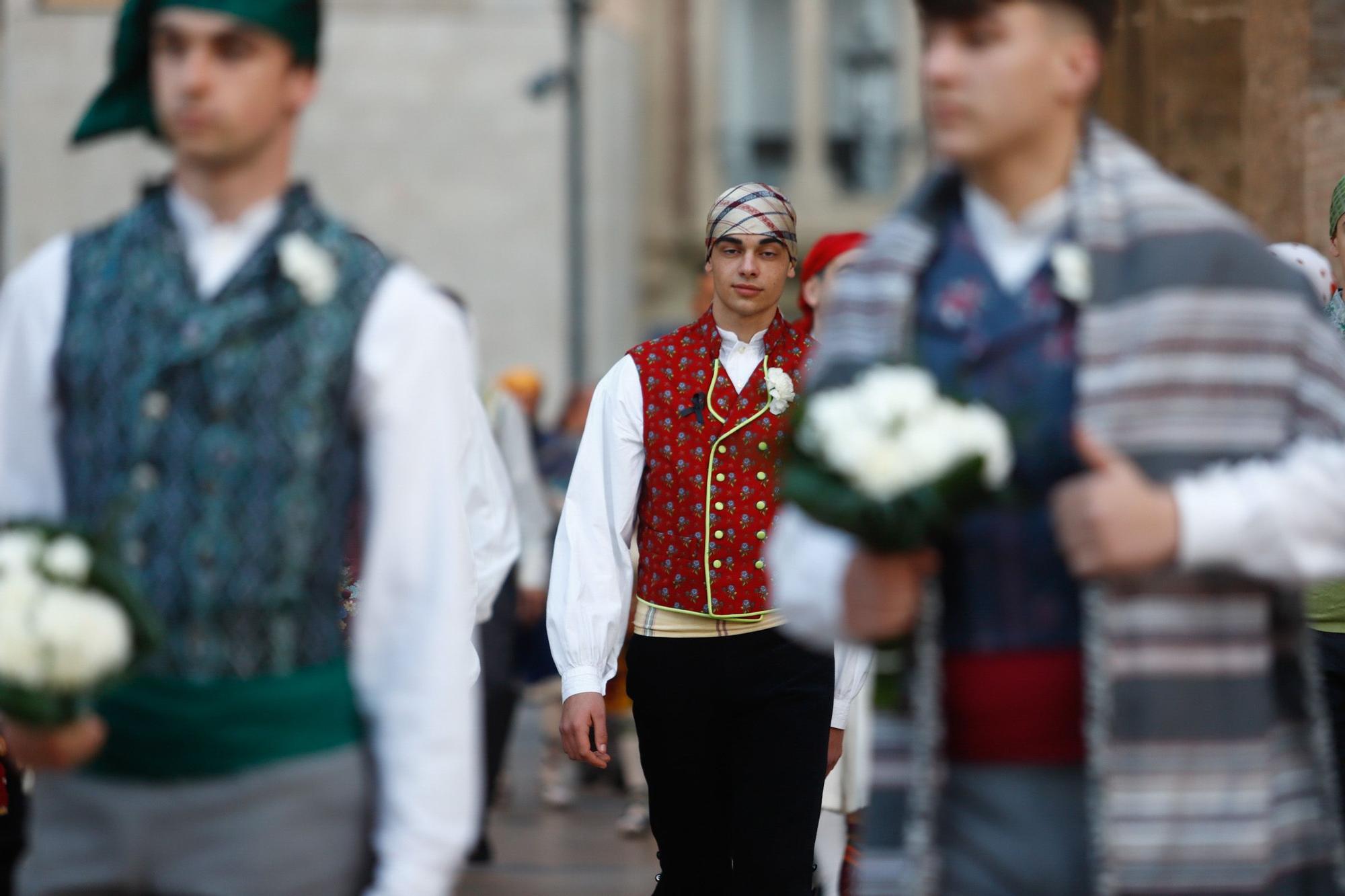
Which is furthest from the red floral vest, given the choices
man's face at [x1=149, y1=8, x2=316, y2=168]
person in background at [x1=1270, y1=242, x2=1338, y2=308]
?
man's face at [x1=149, y1=8, x2=316, y2=168]

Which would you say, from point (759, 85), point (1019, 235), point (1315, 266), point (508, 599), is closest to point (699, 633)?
point (1315, 266)

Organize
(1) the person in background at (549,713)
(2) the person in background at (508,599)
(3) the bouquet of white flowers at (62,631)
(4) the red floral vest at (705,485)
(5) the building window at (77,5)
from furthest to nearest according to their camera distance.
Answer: (5) the building window at (77,5) < (1) the person in background at (549,713) < (2) the person in background at (508,599) < (4) the red floral vest at (705,485) < (3) the bouquet of white flowers at (62,631)

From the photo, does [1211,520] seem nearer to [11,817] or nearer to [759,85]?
[11,817]

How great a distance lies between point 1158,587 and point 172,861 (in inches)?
51.4

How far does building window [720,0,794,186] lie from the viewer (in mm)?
28484

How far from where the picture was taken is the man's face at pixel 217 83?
9.44ft

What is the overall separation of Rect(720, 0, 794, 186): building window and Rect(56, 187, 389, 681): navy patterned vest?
25741 millimetres

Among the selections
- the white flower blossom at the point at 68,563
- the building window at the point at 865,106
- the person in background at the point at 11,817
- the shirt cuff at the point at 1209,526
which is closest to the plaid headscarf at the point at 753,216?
the person in background at the point at 11,817

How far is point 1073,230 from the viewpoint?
3055 mm

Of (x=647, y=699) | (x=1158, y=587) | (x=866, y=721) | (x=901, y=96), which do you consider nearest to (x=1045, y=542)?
(x=1158, y=587)

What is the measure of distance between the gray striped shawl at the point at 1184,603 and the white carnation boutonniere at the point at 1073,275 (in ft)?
0.04

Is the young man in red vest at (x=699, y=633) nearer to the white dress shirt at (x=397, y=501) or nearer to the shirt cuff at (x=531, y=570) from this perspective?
the white dress shirt at (x=397, y=501)

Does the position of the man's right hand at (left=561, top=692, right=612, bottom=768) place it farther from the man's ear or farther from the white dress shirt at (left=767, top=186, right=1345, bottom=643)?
the man's ear

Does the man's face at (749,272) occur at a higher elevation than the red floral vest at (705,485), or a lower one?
higher
